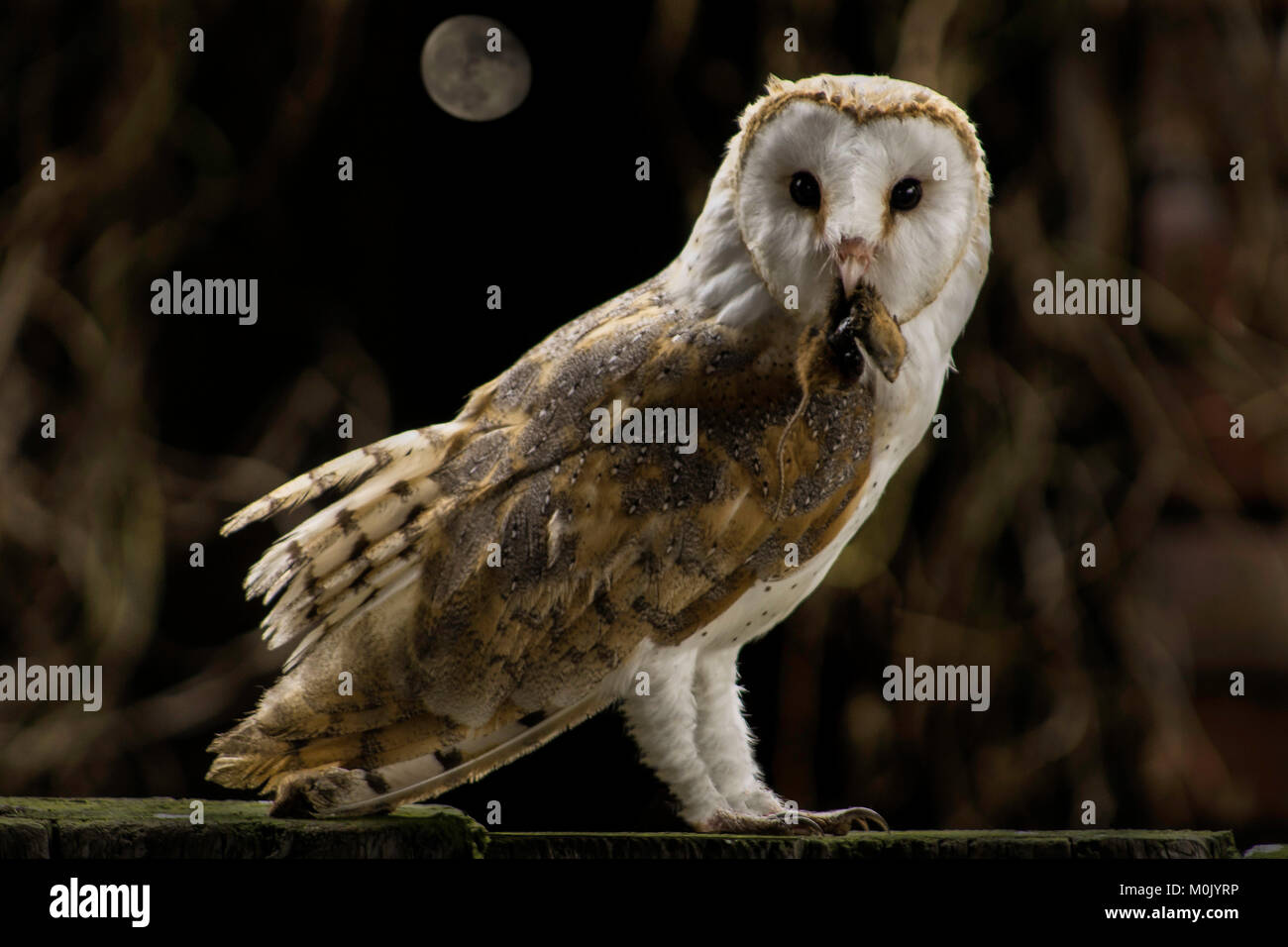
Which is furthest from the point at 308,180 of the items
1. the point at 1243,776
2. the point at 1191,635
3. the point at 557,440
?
the point at 1243,776

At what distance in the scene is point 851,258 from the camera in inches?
51.3

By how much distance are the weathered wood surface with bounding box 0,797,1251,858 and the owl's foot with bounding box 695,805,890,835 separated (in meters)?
0.08

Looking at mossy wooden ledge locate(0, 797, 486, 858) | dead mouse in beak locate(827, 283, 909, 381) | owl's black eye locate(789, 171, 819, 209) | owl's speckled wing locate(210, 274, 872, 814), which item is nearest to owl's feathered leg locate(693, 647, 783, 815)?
owl's speckled wing locate(210, 274, 872, 814)

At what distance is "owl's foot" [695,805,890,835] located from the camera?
1414 mm

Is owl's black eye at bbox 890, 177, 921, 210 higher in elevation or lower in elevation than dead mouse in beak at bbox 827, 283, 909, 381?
higher

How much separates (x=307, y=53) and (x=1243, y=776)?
2.10m

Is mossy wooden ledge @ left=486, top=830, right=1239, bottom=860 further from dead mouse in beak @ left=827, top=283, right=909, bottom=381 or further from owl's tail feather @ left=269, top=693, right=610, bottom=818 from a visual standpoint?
dead mouse in beak @ left=827, top=283, right=909, bottom=381

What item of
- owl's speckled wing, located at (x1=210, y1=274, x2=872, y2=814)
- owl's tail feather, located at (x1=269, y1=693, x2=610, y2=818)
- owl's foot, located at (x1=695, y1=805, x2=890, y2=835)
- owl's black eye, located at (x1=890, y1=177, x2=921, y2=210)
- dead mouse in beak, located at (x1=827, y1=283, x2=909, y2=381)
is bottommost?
owl's foot, located at (x1=695, y1=805, x2=890, y2=835)

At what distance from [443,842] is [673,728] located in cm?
28

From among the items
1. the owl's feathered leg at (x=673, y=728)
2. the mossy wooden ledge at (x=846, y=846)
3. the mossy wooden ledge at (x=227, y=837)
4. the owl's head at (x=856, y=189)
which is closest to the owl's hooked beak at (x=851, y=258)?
the owl's head at (x=856, y=189)

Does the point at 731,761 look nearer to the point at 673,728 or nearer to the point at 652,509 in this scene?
the point at 673,728

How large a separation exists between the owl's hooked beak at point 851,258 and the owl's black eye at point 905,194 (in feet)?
0.27

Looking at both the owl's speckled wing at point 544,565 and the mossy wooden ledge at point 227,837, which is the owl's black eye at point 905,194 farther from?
the mossy wooden ledge at point 227,837

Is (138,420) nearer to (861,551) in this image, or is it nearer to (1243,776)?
(861,551)
